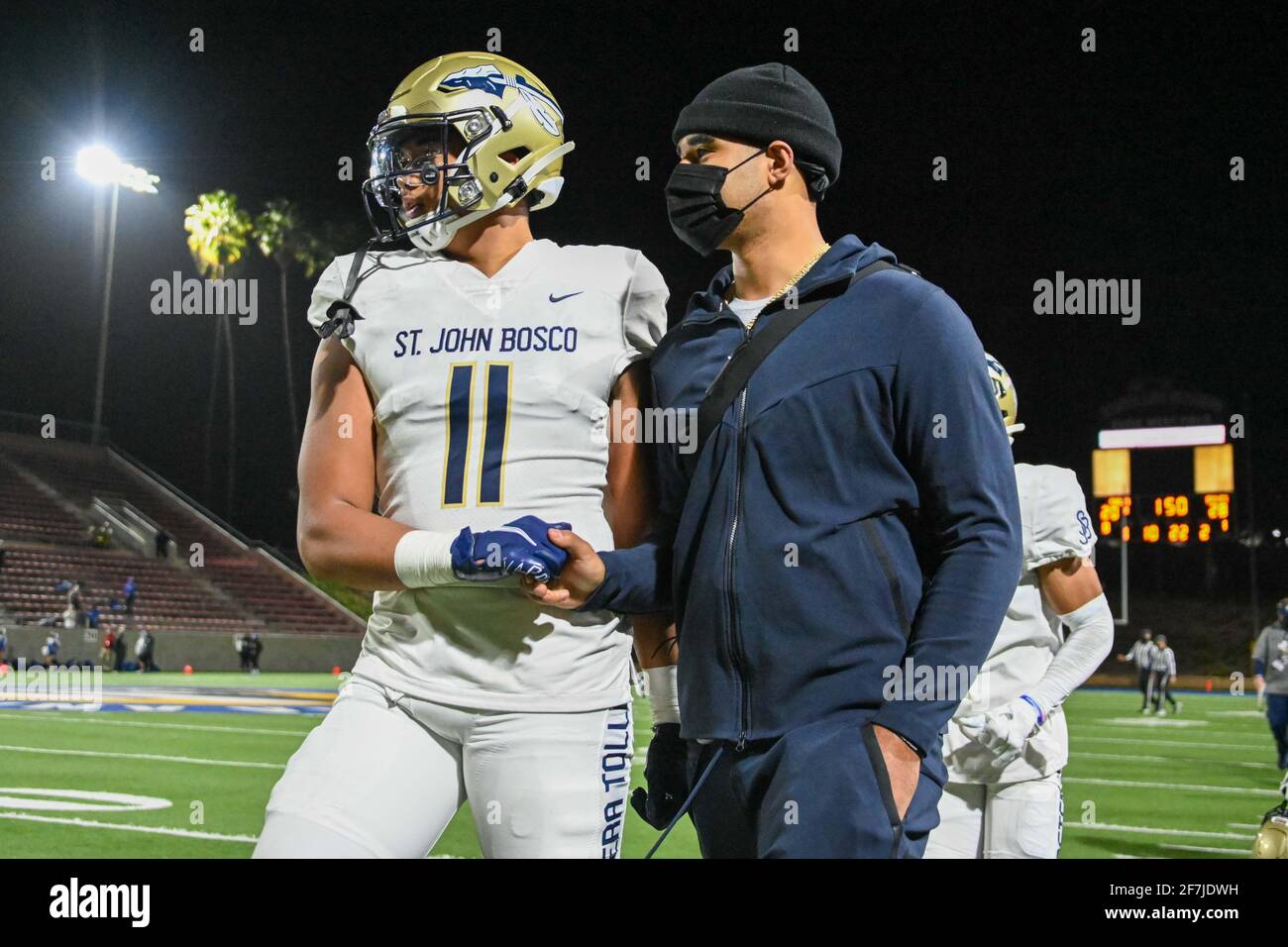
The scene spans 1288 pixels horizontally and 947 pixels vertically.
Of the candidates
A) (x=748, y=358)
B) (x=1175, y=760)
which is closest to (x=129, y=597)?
(x=1175, y=760)

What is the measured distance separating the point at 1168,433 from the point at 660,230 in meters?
31.5

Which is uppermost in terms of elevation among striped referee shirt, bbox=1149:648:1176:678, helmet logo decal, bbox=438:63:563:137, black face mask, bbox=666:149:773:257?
helmet logo decal, bbox=438:63:563:137

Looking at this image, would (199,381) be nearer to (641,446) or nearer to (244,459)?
(244,459)

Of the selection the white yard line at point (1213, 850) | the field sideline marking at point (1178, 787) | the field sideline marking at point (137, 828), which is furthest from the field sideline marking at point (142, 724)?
the white yard line at point (1213, 850)

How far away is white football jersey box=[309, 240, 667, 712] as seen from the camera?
2605 millimetres

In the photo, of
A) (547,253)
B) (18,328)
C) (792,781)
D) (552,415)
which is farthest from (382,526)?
(18,328)

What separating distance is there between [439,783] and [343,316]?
0.90 metres

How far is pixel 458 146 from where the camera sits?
286 centimetres

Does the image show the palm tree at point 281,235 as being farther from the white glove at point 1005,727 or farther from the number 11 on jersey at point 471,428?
the number 11 on jersey at point 471,428

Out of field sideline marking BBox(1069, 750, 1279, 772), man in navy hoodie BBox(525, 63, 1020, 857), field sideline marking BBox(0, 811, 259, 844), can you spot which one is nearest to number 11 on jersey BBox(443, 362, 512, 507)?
man in navy hoodie BBox(525, 63, 1020, 857)

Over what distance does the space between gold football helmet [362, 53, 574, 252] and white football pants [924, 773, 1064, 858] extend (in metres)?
2.14

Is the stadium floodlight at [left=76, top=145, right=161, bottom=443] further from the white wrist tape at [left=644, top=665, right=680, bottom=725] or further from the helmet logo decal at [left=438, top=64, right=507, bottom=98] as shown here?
the white wrist tape at [left=644, top=665, right=680, bottom=725]

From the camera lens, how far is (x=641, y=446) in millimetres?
2738

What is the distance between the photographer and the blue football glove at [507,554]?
2.39 m
